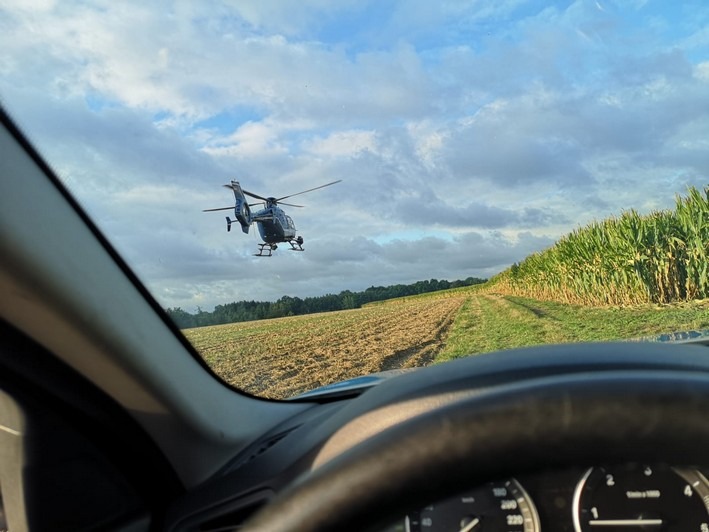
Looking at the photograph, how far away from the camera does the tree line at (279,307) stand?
86.3 inches

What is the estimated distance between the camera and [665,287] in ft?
49.9

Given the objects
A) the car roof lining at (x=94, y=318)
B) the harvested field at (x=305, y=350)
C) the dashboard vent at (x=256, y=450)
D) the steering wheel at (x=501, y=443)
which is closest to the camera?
the steering wheel at (x=501, y=443)

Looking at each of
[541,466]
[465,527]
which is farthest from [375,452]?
[465,527]

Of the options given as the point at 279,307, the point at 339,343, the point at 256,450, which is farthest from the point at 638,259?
the point at 256,450

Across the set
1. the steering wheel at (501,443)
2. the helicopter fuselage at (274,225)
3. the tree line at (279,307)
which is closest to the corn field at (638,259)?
the tree line at (279,307)

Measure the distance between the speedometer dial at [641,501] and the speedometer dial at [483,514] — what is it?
115 millimetres

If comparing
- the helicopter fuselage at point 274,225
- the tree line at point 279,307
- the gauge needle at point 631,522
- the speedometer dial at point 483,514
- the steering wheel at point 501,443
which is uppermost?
the helicopter fuselage at point 274,225

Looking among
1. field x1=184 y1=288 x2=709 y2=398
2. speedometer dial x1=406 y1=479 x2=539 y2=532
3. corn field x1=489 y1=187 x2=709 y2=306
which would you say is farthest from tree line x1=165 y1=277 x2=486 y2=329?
corn field x1=489 y1=187 x2=709 y2=306

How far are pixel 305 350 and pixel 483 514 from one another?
403 cm

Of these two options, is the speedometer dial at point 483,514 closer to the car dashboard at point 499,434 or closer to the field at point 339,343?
the car dashboard at point 499,434

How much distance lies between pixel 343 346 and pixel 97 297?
194 inches

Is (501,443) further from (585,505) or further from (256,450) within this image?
(256,450)

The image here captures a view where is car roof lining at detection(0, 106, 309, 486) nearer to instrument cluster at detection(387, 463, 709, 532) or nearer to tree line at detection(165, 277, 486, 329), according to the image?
tree line at detection(165, 277, 486, 329)

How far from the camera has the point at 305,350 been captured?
17.5 ft
